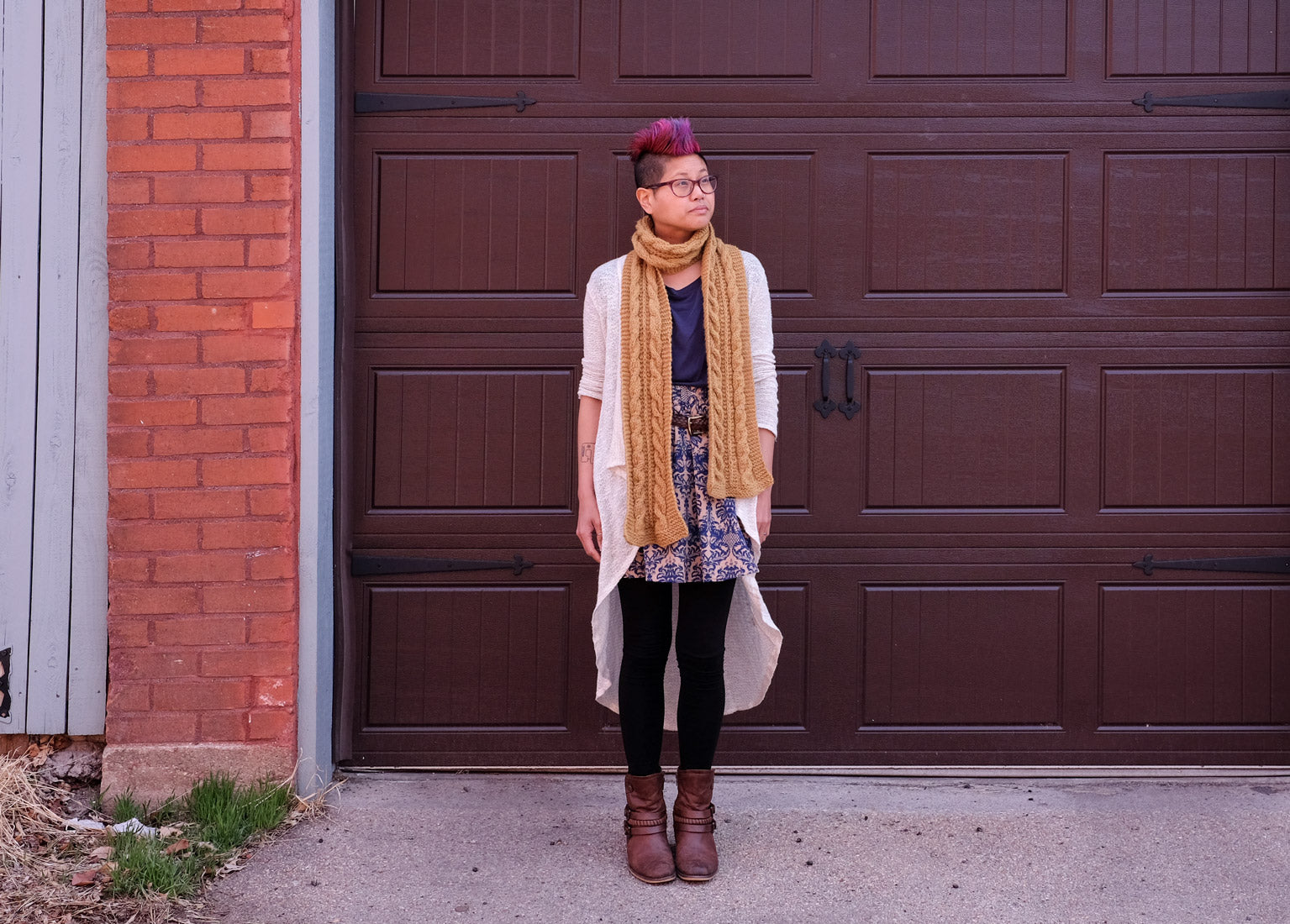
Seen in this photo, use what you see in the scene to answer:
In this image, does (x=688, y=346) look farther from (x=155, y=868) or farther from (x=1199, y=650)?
(x=1199, y=650)

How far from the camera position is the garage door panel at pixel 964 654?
3.74 m

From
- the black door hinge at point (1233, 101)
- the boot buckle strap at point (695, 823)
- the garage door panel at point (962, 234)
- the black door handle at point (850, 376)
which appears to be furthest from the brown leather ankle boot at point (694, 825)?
the black door hinge at point (1233, 101)

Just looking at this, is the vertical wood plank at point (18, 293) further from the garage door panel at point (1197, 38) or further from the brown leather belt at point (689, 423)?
the garage door panel at point (1197, 38)

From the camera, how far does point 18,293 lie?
3.48 meters

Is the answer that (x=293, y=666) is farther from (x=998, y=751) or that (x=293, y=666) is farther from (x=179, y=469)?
(x=998, y=751)

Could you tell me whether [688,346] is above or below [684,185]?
below

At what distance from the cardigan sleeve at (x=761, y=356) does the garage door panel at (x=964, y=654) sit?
3.27 feet

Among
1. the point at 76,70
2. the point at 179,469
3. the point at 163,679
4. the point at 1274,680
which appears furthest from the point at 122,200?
the point at 1274,680

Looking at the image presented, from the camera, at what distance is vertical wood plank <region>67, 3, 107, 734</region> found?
347 cm

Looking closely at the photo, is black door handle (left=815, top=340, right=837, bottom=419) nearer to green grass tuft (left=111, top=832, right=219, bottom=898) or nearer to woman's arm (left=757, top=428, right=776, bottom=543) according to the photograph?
woman's arm (left=757, top=428, right=776, bottom=543)

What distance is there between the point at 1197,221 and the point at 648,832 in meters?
2.54

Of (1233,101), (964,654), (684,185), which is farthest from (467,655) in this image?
(1233,101)

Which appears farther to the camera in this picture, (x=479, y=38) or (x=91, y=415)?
(x=479, y=38)

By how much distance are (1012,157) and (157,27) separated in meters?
2.60
